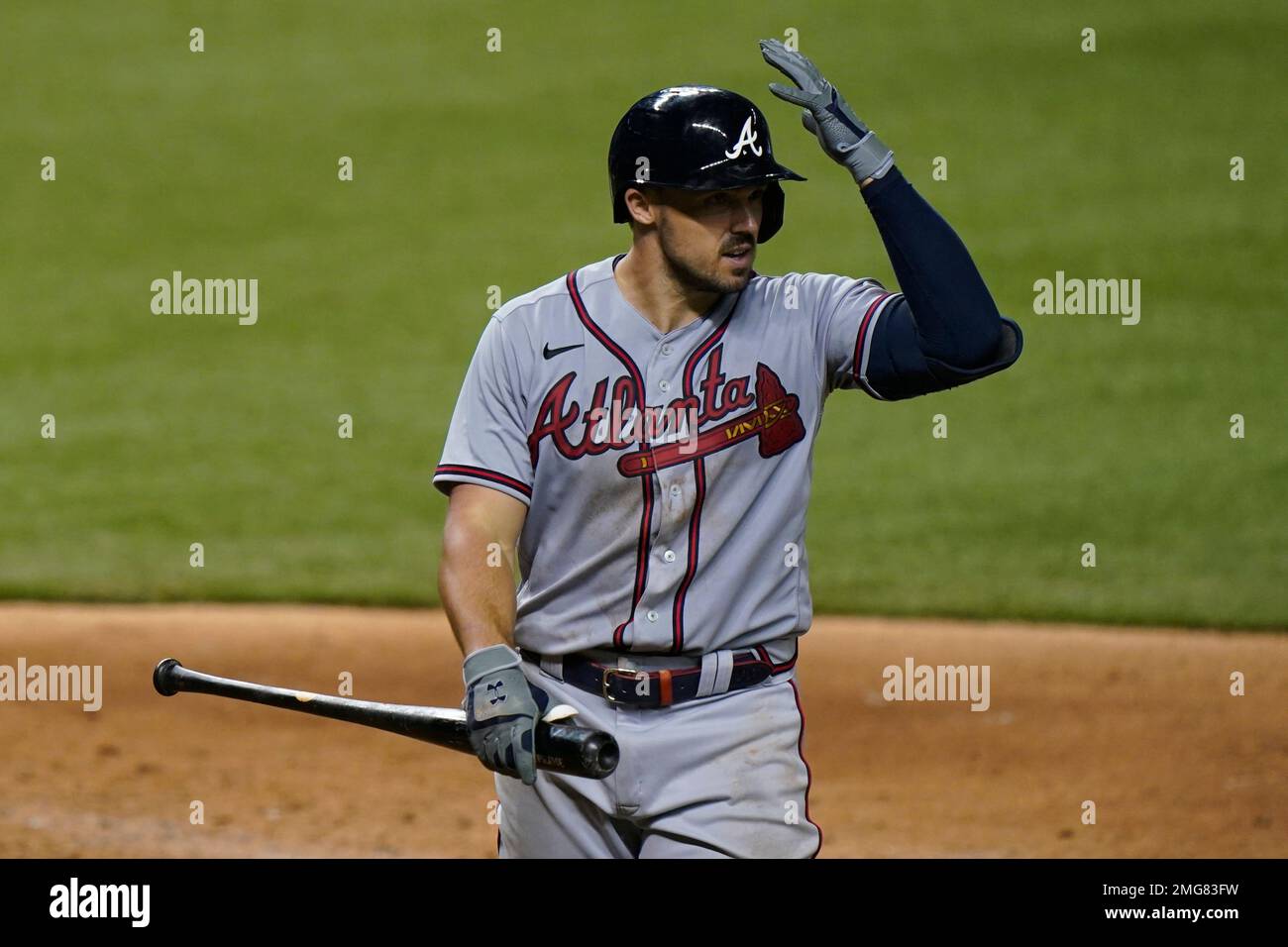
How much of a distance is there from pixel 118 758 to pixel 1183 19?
16.4m

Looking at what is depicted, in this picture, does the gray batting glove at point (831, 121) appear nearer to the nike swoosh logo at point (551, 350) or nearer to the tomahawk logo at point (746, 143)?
the tomahawk logo at point (746, 143)

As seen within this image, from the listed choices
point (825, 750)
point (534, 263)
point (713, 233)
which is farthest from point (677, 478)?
point (534, 263)

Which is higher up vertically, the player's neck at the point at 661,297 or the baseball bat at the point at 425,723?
the player's neck at the point at 661,297

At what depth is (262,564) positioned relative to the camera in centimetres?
1008

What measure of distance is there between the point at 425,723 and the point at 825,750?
3.74 meters

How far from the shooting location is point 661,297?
3795 millimetres

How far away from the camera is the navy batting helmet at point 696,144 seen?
141 inches

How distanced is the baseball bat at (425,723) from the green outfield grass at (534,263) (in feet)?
17.6

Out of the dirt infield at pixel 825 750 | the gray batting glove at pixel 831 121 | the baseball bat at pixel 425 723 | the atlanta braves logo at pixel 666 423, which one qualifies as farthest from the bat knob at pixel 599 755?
the dirt infield at pixel 825 750

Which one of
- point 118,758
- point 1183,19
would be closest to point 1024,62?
point 1183,19

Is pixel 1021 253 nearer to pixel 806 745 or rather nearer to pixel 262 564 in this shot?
pixel 262 564

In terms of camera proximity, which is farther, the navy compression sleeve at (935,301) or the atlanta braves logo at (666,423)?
the atlanta braves logo at (666,423)

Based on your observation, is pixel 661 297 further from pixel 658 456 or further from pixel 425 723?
pixel 425 723

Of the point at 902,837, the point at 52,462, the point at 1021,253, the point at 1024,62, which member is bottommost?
the point at 902,837
